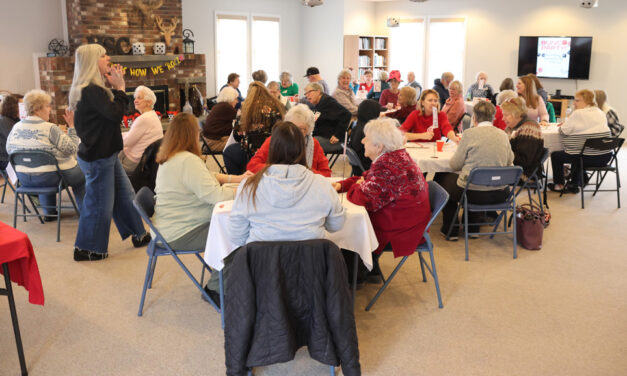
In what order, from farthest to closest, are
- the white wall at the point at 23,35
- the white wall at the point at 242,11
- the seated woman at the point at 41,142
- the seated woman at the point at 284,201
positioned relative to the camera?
the white wall at the point at 242,11, the white wall at the point at 23,35, the seated woman at the point at 41,142, the seated woman at the point at 284,201

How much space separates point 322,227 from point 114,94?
2.23 metres

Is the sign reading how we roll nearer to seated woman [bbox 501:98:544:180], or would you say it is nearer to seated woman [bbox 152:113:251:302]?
seated woman [bbox 501:98:544:180]

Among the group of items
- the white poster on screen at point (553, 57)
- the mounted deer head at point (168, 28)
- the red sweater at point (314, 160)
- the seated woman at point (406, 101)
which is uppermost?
the mounted deer head at point (168, 28)

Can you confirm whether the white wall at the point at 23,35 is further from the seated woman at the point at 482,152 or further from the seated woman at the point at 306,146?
the seated woman at the point at 482,152

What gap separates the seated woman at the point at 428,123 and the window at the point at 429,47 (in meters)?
6.94

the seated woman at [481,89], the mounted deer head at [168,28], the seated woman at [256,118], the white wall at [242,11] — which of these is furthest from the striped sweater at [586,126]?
the white wall at [242,11]

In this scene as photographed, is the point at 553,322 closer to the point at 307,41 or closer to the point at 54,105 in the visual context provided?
the point at 54,105

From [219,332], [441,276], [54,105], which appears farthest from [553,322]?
[54,105]

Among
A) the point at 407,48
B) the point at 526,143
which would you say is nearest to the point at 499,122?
the point at 526,143

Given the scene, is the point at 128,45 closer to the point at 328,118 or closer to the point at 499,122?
the point at 328,118

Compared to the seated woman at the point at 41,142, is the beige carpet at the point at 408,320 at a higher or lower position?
lower

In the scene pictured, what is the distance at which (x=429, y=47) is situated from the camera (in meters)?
12.6

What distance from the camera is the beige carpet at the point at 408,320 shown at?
9.89ft

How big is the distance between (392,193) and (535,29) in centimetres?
919
